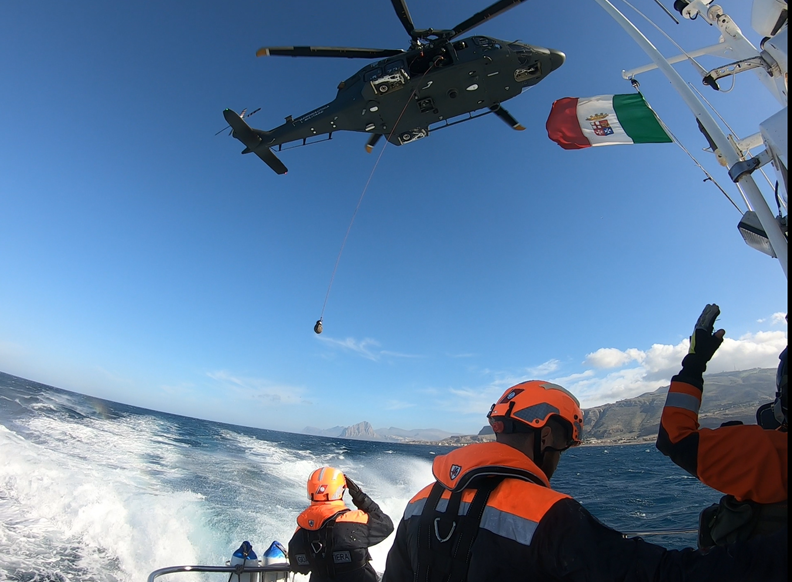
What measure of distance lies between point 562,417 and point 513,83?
9.69 m

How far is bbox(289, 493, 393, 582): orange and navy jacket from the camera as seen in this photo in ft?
13.3

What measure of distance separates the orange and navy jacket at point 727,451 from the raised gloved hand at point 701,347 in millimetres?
52

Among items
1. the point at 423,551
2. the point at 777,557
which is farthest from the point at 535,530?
the point at 777,557

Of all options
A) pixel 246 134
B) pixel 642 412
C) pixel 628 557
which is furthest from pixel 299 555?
pixel 642 412

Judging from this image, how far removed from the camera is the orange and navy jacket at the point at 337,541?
13.3ft

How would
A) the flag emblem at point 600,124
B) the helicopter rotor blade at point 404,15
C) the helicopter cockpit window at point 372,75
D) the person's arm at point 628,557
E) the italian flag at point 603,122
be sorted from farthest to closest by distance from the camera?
the helicopter cockpit window at point 372,75 → the helicopter rotor blade at point 404,15 → the flag emblem at point 600,124 → the italian flag at point 603,122 → the person's arm at point 628,557

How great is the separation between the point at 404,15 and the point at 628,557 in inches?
415

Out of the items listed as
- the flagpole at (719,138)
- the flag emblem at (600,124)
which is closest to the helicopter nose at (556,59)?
the flag emblem at (600,124)

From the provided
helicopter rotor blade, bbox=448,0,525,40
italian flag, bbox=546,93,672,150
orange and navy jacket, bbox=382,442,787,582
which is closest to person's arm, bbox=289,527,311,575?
orange and navy jacket, bbox=382,442,787,582

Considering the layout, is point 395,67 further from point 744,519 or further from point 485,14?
point 744,519

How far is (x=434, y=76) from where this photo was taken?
9.24 metres

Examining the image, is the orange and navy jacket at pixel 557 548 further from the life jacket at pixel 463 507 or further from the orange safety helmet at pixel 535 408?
the orange safety helmet at pixel 535 408

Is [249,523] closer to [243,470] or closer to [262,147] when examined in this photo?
[243,470]

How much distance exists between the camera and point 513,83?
9.64 metres
